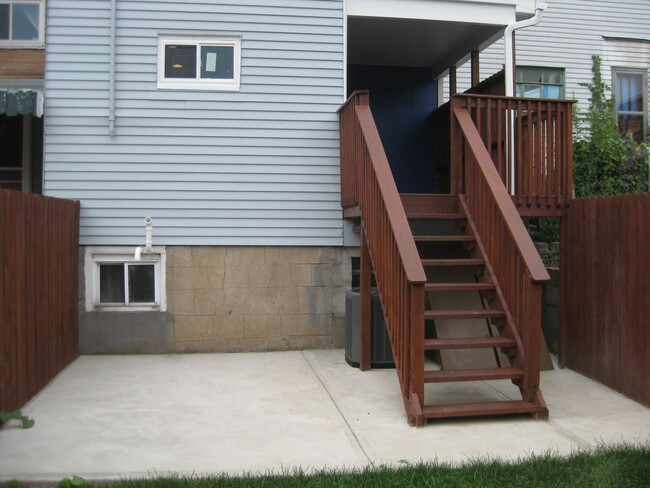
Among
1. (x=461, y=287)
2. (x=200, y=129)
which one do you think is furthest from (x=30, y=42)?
(x=461, y=287)

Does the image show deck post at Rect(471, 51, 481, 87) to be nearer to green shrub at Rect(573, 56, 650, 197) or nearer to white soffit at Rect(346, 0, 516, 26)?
white soffit at Rect(346, 0, 516, 26)

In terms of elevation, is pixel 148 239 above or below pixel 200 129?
below

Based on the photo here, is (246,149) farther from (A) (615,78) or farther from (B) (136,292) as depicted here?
(A) (615,78)

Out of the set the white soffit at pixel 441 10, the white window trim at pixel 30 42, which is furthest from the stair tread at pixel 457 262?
the white window trim at pixel 30 42

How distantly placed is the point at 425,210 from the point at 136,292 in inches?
130

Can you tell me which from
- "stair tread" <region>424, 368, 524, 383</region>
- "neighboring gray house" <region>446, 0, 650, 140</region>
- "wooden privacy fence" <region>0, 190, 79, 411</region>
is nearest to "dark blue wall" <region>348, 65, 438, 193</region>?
"neighboring gray house" <region>446, 0, 650, 140</region>

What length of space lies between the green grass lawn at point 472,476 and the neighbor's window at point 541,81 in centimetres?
815

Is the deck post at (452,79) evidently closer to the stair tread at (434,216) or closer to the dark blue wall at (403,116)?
the dark blue wall at (403,116)

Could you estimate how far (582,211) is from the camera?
617 cm

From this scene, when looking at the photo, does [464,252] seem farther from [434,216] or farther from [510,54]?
[510,54]

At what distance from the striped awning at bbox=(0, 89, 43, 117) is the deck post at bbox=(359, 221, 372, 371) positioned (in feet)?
11.7

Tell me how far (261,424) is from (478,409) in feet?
Answer: 5.23

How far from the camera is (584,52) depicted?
35.9ft

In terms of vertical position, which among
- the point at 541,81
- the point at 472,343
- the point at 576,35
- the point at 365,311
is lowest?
the point at 472,343
